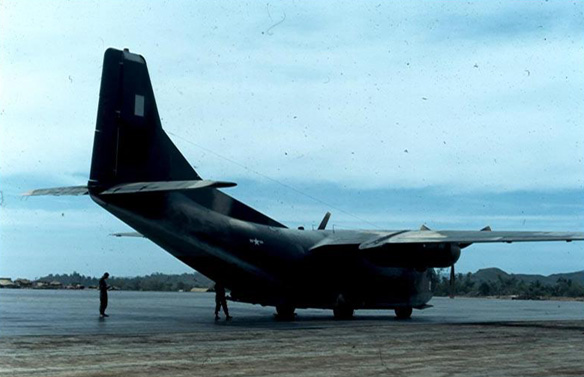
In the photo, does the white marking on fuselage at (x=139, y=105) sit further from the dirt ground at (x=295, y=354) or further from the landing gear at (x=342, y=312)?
the landing gear at (x=342, y=312)

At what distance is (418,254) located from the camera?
112 feet

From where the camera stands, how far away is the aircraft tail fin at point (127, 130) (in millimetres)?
26922

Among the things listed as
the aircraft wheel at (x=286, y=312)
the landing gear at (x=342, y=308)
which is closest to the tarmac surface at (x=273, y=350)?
the aircraft wheel at (x=286, y=312)

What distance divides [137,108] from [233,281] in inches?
324

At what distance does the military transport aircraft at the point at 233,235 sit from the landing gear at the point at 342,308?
0.16 feet

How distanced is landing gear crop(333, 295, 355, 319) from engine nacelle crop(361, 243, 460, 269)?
2537 millimetres

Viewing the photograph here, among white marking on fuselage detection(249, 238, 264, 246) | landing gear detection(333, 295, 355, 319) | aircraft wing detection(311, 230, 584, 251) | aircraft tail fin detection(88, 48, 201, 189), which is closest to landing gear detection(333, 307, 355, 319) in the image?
landing gear detection(333, 295, 355, 319)

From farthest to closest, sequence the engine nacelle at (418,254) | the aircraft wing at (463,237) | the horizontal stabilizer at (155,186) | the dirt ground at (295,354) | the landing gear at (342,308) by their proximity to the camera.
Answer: the landing gear at (342,308) < the engine nacelle at (418,254) < the aircraft wing at (463,237) < the horizontal stabilizer at (155,186) < the dirt ground at (295,354)

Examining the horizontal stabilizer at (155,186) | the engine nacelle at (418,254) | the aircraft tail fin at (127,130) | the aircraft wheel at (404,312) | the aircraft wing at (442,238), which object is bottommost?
the aircraft wheel at (404,312)

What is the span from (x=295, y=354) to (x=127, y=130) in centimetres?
1254

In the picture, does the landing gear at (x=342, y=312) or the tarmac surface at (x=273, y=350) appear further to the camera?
the landing gear at (x=342, y=312)

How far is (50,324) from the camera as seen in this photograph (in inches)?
1058

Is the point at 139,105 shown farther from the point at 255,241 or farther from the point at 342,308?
the point at 342,308

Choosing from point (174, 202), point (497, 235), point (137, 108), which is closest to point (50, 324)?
point (174, 202)
